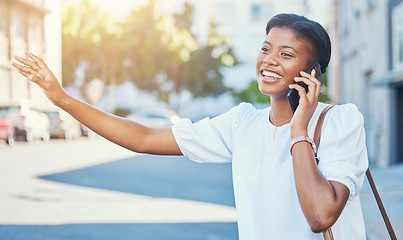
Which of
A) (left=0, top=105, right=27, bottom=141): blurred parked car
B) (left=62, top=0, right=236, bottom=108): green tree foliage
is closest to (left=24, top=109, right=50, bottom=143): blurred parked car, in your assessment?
(left=0, top=105, right=27, bottom=141): blurred parked car

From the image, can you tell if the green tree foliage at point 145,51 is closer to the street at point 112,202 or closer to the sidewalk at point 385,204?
the street at point 112,202

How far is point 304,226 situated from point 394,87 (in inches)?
563

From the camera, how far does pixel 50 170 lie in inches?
516

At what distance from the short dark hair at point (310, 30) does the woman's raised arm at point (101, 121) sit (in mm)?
662

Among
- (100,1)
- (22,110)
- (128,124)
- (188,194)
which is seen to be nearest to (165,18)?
(100,1)

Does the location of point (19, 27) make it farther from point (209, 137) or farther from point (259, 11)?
point (209, 137)

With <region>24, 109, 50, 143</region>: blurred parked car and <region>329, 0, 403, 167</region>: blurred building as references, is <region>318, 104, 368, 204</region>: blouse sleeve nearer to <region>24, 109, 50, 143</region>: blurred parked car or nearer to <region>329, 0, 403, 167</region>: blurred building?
<region>329, 0, 403, 167</region>: blurred building

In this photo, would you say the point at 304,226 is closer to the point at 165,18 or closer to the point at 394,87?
the point at 394,87

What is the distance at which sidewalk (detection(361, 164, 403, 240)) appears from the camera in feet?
22.1

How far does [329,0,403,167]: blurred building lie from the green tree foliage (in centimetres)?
2436

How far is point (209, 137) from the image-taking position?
7.97ft

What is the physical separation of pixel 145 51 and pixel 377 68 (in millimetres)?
31074

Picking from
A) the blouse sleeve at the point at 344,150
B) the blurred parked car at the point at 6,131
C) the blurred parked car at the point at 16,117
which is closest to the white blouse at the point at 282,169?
the blouse sleeve at the point at 344,150

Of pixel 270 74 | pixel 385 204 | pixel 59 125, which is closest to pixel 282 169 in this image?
pixel 270 74
